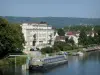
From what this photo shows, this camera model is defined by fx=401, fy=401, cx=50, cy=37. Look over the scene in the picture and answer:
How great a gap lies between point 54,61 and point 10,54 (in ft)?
9.65

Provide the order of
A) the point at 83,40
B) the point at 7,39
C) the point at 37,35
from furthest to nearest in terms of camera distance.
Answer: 1. the point at 83,40
2. the point at 37,35
3. the point at 7,39

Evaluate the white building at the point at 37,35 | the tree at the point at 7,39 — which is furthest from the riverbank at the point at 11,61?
the white building at the point at 37,35

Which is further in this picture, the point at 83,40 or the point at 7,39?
the point at 83,40

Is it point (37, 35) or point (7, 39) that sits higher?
point (37, 35)

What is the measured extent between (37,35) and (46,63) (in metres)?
14.8

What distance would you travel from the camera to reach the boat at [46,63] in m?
22.6

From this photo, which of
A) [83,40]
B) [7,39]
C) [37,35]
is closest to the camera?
[7,39]

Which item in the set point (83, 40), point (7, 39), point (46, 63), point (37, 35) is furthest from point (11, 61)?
point (83, 40)

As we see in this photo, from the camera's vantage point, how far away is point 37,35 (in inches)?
1543

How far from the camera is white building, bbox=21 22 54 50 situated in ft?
123

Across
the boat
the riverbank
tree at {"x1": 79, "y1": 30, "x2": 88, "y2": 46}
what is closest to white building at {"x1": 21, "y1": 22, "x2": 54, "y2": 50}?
tree at {"x1": 79, "y1": 30, "x2": 88, "y2": 46}

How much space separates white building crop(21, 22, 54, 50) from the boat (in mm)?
8497

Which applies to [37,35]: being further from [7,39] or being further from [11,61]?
[11,61]

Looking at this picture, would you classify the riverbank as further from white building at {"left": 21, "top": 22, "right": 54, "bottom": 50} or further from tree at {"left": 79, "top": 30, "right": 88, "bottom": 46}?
tree at {"left": 79, "top": 30, "right": 88, "bottom": 46}
